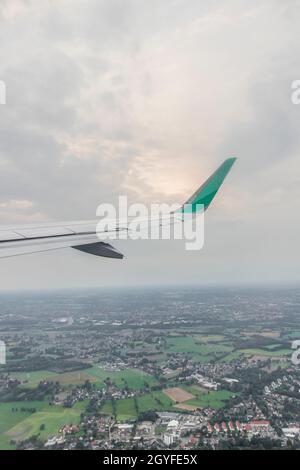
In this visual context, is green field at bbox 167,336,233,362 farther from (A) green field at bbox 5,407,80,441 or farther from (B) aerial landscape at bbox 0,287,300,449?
(A) green field at bbox 5,407,80,441

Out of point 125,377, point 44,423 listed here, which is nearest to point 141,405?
point 125,377

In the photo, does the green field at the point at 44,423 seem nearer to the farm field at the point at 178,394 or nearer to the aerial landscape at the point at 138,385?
the aerial landscape at the point at 138,385

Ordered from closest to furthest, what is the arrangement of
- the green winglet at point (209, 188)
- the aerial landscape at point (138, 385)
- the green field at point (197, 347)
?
the green winglet at point (209, 188), the aerial landscape at point (138, 385), the green field at point (197, 347)

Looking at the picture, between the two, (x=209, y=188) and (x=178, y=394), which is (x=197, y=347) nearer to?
(x=178, y=394)

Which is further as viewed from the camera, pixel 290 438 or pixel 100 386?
pixel 100 386

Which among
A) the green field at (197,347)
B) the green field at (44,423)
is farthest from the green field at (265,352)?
the green field at (44,423)
